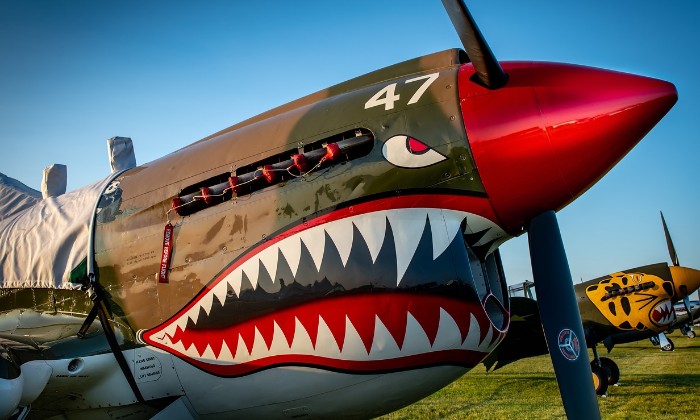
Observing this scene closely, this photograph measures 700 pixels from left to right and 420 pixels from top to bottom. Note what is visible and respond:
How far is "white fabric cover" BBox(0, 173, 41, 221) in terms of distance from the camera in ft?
19.8

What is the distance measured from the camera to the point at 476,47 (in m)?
4.00

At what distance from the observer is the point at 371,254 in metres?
3.90

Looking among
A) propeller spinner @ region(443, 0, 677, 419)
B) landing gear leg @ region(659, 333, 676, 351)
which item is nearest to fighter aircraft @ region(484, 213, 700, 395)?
landing gear leg @ region(659, 333, 676, 351)

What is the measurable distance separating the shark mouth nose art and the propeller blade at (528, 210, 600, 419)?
38 cm

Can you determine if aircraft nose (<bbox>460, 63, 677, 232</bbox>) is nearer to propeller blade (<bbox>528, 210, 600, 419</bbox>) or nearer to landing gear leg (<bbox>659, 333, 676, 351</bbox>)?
propeller blade (<bbox>528, 210, 600, 419</bbox>)

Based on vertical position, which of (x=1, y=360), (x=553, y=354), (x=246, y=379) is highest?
(x=1, y=360)

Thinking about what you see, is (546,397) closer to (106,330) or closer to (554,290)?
(554,290)

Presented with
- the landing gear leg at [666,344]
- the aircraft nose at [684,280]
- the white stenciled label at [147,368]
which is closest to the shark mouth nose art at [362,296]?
the white stenciled label at [147,368]

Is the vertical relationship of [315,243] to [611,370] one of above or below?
above

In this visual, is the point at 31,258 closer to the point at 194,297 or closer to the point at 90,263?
the point at 90,263

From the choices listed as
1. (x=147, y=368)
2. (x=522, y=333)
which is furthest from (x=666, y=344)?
(x=147, y=368)

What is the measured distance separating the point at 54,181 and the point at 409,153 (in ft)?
13.0

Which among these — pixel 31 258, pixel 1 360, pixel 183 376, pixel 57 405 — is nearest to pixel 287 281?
pixel 183 376

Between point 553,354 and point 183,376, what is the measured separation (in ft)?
8.91
